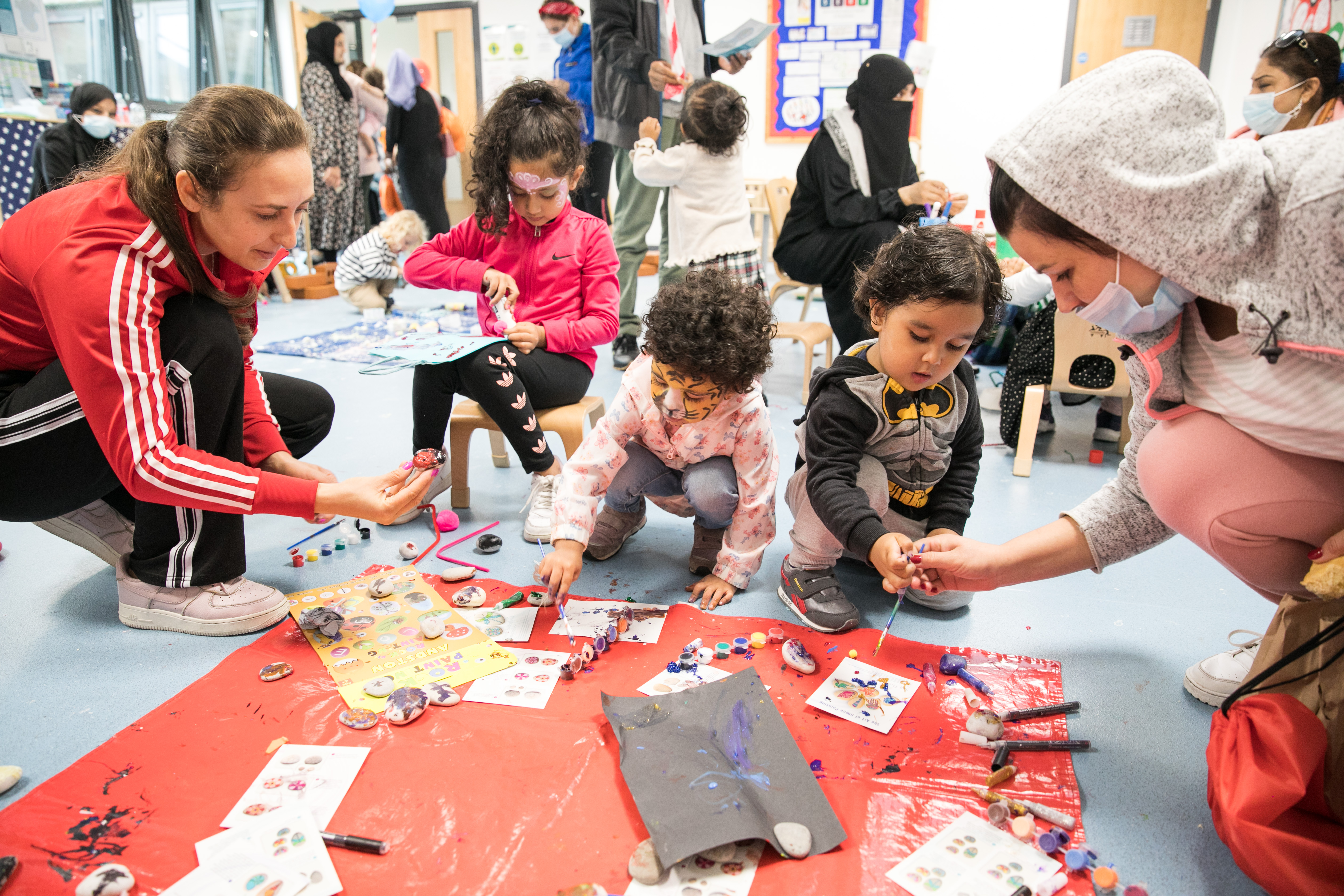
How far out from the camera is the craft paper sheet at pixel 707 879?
3.28 ft

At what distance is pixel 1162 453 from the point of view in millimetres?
1198

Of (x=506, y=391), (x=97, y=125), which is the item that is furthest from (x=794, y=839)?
(x=97, y=125)

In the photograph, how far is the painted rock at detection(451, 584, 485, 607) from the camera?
1693mm

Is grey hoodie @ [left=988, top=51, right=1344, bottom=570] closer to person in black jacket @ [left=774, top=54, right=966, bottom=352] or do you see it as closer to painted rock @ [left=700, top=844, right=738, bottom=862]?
painted rock @ [left=700, top=844, right=738, bottom=862]

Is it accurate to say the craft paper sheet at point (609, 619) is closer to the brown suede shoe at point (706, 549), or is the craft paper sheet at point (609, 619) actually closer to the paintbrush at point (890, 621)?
the brown suede shoe at point (706, 549)

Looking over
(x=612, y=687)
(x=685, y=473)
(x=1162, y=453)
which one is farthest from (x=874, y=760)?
(x=685, y=473)

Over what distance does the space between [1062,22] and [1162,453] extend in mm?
5980

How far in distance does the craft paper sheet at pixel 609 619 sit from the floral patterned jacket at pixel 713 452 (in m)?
0.16

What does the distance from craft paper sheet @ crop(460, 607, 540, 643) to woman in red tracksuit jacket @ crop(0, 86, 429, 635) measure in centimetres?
29

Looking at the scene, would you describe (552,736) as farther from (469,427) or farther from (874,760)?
(469,427)

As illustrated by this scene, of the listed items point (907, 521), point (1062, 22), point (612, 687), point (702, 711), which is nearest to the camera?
point (702, 711)

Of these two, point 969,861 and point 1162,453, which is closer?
point 969,861

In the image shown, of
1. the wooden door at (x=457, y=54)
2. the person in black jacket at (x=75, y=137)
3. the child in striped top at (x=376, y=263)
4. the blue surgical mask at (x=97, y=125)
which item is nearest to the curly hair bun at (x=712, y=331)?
the child in striped top at (x=376, y=263)

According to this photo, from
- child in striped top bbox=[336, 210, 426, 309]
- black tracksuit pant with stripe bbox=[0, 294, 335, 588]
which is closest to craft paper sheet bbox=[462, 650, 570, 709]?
black tracksuit pant with stripe bbox=[0, 294, 335, 588]
